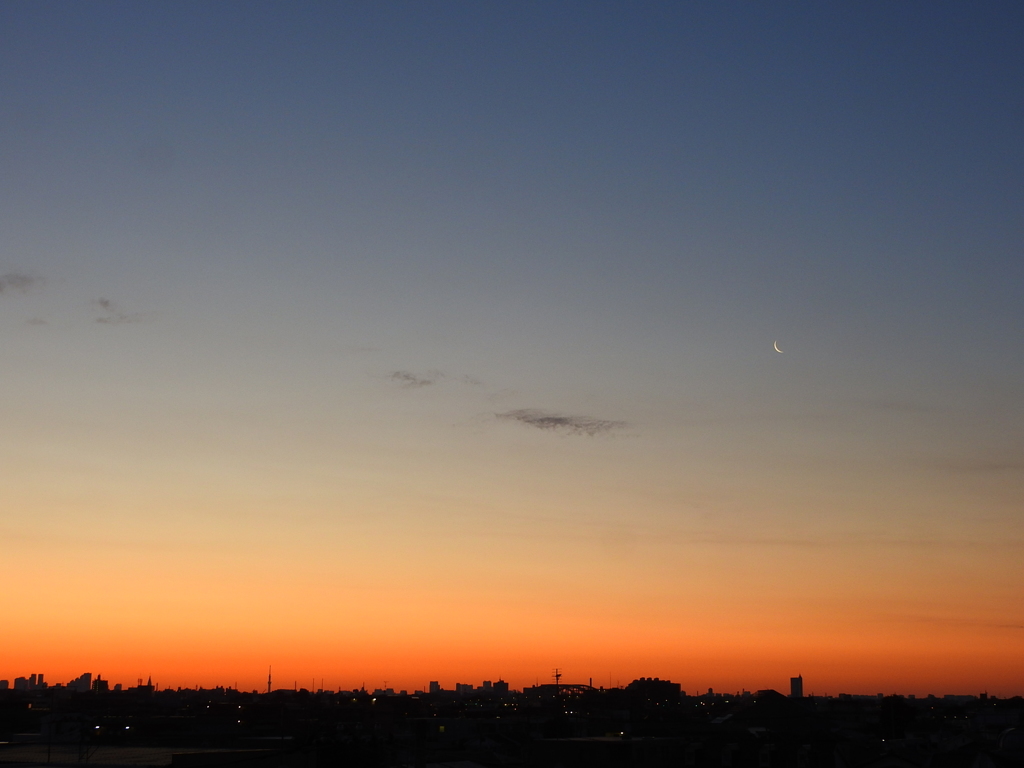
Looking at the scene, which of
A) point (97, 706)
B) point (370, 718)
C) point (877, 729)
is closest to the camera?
point (877, 729)

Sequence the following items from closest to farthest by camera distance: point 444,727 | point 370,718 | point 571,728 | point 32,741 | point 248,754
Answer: point 248,754 → point 32,741 → point 571,728 → point 444,727 → point 370,718

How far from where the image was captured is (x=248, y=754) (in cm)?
4897

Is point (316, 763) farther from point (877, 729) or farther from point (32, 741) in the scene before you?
point (877, 729)

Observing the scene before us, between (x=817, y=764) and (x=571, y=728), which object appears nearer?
(x=817, y=764)

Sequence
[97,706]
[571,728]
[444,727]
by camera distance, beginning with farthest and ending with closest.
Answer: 1. [97,706]
2. [444,727]
3. [571,728]

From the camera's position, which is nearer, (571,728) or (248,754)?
(248,754)

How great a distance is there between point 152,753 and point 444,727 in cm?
6321

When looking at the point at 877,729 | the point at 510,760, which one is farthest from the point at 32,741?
the point at 877,729

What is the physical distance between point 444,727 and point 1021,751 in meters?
→ 77.2

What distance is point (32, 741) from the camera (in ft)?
296

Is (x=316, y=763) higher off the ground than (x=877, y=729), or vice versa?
(x=316, y=763)

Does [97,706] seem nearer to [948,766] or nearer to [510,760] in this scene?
[510,760]

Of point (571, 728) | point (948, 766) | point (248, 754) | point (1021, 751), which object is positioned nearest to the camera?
point (248, 754)

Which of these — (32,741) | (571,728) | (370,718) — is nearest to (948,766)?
(571,728)
